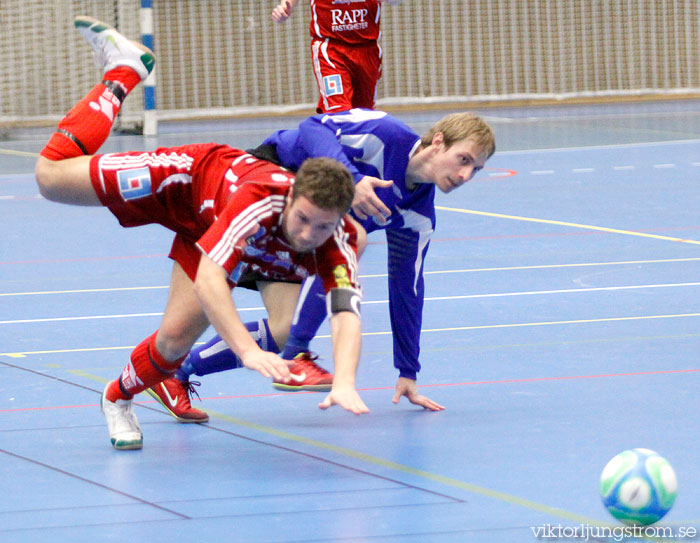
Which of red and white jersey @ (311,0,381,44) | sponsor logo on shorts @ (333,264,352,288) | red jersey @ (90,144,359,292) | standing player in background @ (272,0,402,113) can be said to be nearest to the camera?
red jersey @ (90,144,359,292)

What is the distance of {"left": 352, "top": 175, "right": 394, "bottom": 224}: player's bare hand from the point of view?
424 cm

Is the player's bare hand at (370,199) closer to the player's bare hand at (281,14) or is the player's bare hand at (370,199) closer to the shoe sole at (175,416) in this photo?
the shoe sole at (175,416)

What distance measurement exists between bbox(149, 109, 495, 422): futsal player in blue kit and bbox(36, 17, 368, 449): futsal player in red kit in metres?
0.25

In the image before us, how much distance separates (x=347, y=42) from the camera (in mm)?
8898

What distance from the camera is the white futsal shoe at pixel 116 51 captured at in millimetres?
5188

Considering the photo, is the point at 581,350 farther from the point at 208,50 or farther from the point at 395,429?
the point at 208,50

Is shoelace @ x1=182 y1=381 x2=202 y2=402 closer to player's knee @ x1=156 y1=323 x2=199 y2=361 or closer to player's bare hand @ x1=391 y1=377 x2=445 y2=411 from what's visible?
player's knee @ x1=156 y1=323 x2=199 y2=361

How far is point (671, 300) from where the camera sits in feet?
21.6

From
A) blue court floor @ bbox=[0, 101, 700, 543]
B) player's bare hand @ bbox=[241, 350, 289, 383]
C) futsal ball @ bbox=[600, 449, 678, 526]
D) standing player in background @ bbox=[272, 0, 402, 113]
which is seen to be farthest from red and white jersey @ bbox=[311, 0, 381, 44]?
A: futsal ball @ bbox=[600, 449, 678, 526]

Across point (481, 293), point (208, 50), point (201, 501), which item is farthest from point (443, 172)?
point (208, 50)

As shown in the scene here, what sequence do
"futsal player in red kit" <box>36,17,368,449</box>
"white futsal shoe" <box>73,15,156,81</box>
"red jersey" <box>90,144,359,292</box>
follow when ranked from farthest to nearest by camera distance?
"white futsal shoe" <box>73,15,156,81</box>, "red jersey" <box>90,144,359,292</box>, "futsal player in red kit" <box>36,17,368,449</box>

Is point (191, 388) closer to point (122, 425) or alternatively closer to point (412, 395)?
point (122, 425)

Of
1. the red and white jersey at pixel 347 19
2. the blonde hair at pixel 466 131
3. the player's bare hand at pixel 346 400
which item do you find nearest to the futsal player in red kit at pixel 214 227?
the player's bare hand at pixel 346 400

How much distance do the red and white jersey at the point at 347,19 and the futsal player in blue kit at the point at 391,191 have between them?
14.0 ft
